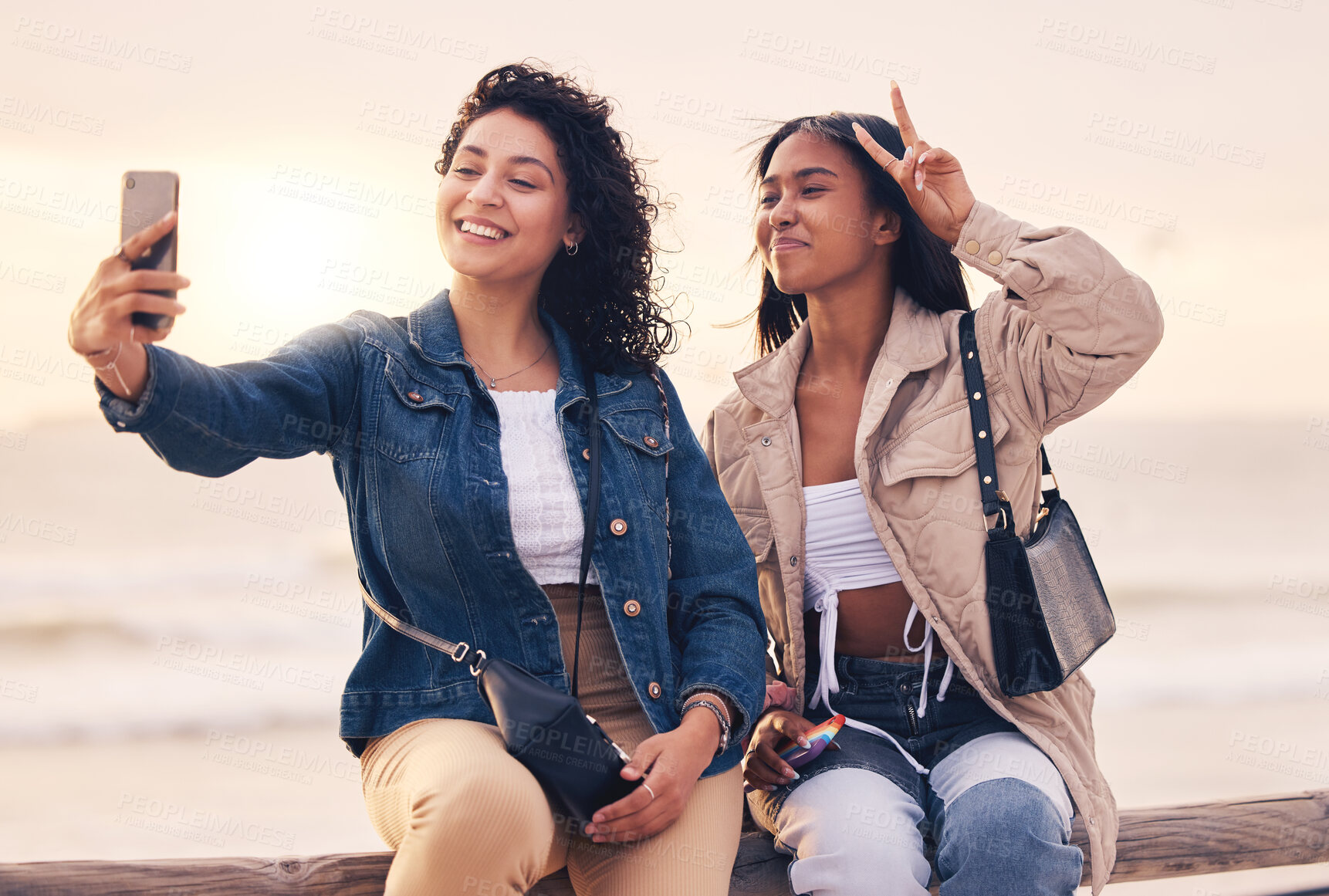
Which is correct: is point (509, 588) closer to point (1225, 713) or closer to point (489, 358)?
point (489, 358)

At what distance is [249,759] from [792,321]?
21.7 feet

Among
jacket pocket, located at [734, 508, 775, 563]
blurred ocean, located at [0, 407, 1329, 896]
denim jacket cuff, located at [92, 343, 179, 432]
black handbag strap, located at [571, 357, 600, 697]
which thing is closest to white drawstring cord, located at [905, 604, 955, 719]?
jacket pocket, located at [734, 508, 775, 563]

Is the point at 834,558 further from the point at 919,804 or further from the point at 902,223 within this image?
the point at 902,223

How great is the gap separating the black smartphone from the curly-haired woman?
26 millimetres

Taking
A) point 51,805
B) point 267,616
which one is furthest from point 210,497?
point 51,805

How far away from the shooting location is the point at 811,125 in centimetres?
300

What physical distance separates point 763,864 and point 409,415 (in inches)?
53.6

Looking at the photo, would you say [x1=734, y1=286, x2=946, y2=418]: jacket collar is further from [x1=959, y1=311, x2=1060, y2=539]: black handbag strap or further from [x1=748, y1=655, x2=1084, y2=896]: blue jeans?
[x1=748, y1=655, x2=1084, y2=896]: blue jeans

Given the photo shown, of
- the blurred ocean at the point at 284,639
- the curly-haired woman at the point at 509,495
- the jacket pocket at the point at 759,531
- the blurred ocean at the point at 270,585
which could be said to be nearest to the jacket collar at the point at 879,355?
the jacket pocket at the point at 759,531

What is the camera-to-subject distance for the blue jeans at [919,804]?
2.14 m

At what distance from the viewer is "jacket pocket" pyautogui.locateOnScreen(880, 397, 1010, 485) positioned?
103 inches

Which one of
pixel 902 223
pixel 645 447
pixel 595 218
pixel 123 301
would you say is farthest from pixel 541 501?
pixel 902 223

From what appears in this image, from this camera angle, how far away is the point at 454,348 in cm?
229

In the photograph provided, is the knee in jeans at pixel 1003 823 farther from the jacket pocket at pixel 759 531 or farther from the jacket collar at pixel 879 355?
the jacket collar at pixel 879 355
